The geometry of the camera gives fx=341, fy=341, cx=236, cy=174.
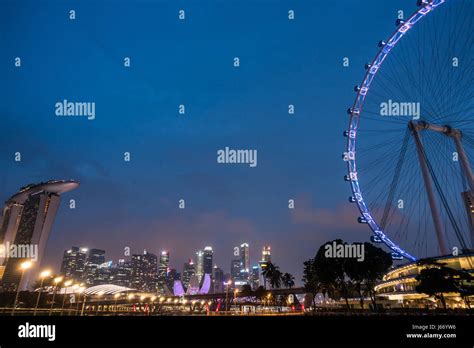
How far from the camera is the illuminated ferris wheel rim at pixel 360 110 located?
4644cm

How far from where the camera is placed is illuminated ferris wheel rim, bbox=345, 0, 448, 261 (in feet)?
152

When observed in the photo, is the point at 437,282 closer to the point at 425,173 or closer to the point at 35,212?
the point at 425,173

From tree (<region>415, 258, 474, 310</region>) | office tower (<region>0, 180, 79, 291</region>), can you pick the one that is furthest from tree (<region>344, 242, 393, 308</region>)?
office tower (<region>0, 180, 79, 291</region>)

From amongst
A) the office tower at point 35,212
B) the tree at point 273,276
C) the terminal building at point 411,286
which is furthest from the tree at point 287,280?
the office tower at point 35,212

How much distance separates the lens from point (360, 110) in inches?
2432

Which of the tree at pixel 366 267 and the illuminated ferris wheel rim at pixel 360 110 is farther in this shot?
the tree at pixel 366 267

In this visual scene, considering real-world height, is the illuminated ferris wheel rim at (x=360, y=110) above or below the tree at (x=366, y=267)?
above

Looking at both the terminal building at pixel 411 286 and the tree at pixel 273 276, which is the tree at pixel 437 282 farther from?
the tree at pixel 273 276

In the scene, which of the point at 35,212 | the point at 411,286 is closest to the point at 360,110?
the point at 411,286

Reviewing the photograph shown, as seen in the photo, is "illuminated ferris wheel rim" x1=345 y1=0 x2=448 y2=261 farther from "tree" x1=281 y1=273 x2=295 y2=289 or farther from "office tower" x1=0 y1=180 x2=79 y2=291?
"office tower" x1=0 y1=180 x2=79 y2=291

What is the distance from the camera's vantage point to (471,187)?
189 ft

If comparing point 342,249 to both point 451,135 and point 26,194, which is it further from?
point 26,194

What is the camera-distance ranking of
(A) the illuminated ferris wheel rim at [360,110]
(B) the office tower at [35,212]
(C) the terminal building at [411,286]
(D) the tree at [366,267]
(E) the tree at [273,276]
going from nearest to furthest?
1. (A) the illuminated ferris wheel rim at [360,110]
2. (D) the tree at [366,267]
3. (C) the terminal building at [411,286]
4. (E) the tree at [273,276]
5. (B) the office tower at [35,212]

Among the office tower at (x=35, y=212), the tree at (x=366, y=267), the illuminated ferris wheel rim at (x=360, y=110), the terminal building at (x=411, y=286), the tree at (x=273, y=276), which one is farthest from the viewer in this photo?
the office tower at (x=35, y=212)
